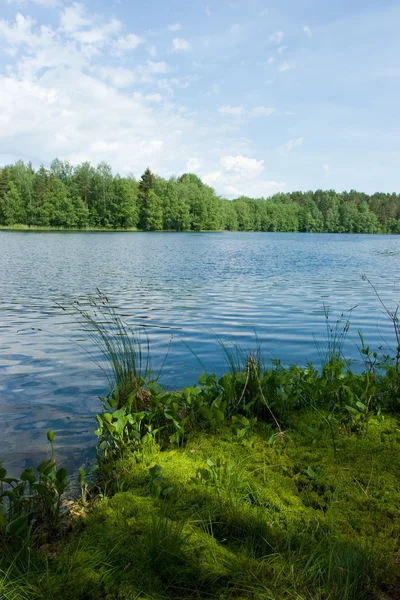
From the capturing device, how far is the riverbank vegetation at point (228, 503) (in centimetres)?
212

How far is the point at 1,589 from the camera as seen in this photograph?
1.99 metres

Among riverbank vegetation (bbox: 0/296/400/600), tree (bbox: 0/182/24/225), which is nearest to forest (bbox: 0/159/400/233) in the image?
tree (bbox: 0/182/24/225)

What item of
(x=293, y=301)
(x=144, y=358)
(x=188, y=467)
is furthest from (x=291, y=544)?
(x=293, y=301)

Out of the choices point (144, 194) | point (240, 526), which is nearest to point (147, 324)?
point (240, 526)

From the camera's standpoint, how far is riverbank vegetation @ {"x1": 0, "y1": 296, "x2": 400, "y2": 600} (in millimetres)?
2125

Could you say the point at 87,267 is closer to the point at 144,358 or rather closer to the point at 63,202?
the point at 144,358

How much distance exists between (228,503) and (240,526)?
209 millimetres

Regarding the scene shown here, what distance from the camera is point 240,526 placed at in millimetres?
2586

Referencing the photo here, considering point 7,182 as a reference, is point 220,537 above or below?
below

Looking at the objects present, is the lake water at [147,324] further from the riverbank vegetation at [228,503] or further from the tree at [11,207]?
the tree at [11,207]

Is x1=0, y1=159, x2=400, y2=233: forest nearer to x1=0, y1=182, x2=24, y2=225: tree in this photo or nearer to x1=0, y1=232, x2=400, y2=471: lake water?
x1=0, y1=182, x2=24, y2=225: tree

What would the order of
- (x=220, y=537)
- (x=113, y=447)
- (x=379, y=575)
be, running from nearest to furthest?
(x=379, y=575)
(x=220, y=537)
(x=113, y=447)

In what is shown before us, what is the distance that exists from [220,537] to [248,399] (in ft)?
6.47

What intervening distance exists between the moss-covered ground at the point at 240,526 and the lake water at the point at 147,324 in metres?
1.56
